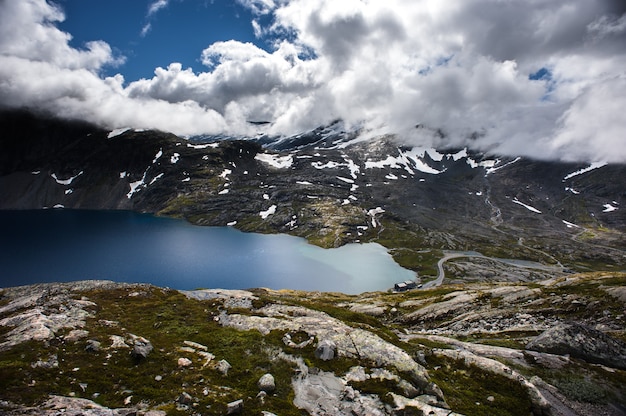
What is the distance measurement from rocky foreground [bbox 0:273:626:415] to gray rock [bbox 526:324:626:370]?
0.31ft

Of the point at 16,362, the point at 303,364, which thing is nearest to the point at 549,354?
the point at 303,364

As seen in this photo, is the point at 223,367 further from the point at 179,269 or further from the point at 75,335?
the point at 179,269

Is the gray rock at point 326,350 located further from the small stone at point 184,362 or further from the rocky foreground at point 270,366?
the small stone at point 184,362

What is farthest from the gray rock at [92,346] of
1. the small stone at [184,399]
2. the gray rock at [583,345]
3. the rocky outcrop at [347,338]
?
the gray rock at [583,345]

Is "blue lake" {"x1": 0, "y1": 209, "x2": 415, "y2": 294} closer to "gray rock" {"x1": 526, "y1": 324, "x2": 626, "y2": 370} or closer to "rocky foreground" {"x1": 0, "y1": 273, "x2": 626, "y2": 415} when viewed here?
"rocky foreground" {"x1": 0, "y1": 273, "x2": 626, "y2": 415}

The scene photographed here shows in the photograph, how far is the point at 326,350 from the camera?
995 inches

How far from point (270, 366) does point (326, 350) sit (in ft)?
14.7

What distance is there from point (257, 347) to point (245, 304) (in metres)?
15.5

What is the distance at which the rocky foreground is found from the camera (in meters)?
18.1

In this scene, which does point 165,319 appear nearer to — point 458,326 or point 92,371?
point 92,371

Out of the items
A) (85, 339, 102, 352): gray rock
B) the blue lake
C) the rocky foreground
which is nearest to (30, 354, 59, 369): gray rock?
the rocky foreground

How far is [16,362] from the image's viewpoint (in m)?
18.8

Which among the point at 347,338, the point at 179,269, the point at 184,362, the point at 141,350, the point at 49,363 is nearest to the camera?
the point at 49,363

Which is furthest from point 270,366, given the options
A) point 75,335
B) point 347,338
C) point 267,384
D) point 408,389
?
point 75,335
